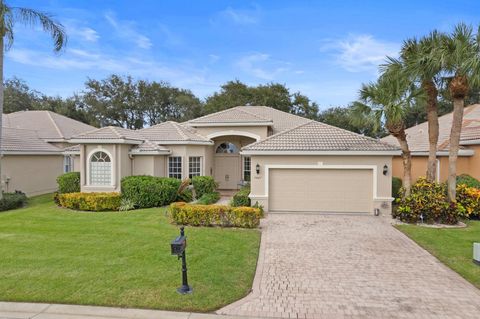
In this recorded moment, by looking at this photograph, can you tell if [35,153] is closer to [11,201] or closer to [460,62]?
[11,201]

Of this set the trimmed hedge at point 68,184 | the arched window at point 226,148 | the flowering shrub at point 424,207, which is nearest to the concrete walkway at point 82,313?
the flowering shrub at point 424,207

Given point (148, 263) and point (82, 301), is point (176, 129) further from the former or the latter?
point (82, 301)

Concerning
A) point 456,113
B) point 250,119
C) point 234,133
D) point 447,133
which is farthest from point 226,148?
point 447,133

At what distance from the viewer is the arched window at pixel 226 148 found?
2109 cm

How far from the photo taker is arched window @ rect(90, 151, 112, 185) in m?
15.6

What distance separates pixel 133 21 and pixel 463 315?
1801 cm

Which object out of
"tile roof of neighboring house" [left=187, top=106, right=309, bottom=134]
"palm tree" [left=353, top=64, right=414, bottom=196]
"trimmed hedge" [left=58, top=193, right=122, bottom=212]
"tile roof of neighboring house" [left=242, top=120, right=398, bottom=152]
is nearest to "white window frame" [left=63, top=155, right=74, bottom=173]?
"trimmed hedge" [left=58, top=193, right=122, bottom=212]

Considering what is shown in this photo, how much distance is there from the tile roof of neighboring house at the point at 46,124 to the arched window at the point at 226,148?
40.0 ft

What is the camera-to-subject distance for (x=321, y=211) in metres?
13.7

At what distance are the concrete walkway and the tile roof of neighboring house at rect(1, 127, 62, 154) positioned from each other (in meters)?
16.0

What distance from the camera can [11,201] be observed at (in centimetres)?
1491

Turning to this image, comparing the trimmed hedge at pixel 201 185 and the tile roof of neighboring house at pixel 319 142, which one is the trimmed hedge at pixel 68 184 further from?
the tile roof of neighboring house at pixel 319 142

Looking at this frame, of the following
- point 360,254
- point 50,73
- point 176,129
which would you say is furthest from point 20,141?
point 360,254

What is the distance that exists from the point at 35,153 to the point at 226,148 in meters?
12.5
